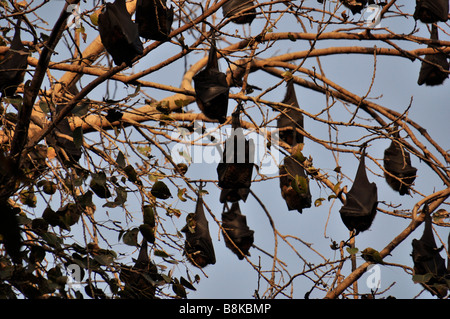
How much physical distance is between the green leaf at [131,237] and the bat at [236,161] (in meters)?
1.65

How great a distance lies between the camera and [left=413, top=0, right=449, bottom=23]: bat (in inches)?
225

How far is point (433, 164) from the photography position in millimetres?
4629

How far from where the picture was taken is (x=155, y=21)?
3.59m

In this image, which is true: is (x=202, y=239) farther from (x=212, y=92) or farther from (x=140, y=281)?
(x=140, y=281)

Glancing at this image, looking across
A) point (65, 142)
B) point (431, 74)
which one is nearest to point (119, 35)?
point (65, 142)

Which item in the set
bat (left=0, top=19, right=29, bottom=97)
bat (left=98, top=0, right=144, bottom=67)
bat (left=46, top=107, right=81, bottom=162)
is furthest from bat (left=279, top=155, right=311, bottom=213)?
bat (left=0, top=19, right=29, bottom=97)

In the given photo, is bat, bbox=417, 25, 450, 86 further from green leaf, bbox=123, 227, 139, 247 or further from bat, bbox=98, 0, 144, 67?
green leaf, bbox=123, 227, 139, 247

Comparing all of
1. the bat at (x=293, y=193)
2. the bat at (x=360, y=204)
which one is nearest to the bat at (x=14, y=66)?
the bat at (x=293, y=193)

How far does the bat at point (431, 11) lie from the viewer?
5.71 m

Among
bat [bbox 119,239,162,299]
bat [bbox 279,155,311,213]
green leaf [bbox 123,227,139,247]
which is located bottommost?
bat [bbox 119,239,162,299]

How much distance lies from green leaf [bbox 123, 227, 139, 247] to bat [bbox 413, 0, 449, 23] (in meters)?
3.94

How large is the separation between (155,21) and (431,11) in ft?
11.1
